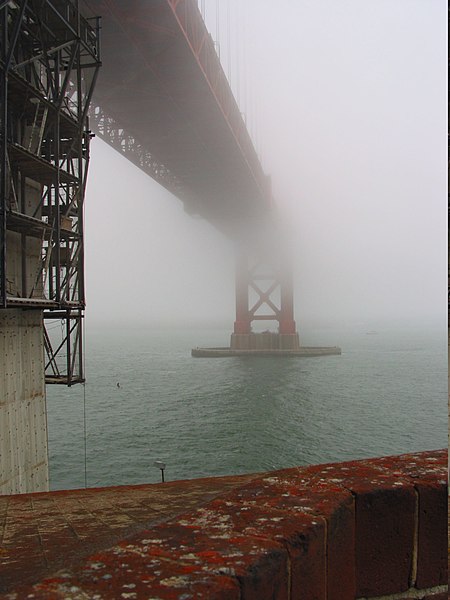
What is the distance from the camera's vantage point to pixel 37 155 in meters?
10.0

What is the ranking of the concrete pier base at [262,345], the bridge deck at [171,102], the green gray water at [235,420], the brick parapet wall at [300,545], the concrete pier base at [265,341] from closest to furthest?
the brick parapet wall at [300,545], the bridge deck at [171,102], the green gray water at [235,420], the concrete pier base at [262,345], the concrete pier base at [265,341]

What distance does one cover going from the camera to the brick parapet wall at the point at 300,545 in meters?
1.27

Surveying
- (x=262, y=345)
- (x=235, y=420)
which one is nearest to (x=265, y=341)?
(x=262, y=345)

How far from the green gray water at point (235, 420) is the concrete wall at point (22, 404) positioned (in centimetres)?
746

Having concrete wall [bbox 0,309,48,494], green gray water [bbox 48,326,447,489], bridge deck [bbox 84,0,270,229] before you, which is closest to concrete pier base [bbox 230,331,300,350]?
green gray water [bbox 48,326,447,489]

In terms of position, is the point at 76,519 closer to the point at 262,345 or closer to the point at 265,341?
the point at 262,345

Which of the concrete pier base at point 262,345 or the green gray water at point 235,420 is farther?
the concrete pier base at point 262,345

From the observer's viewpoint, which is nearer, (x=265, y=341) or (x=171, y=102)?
(x=171, y=102)

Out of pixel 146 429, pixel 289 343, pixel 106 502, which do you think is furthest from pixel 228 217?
pixel 106 502

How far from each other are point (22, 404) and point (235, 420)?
59.1 ft

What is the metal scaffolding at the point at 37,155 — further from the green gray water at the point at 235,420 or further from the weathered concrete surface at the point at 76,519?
the green gray water at the point at 235,420

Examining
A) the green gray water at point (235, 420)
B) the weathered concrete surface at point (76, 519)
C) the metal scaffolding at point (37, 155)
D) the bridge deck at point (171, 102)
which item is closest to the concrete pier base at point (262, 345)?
the green gray water at point (235, 420)

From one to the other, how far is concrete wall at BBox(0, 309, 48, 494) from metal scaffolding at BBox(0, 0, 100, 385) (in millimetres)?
458

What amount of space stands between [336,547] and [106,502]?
2847 millimetres
